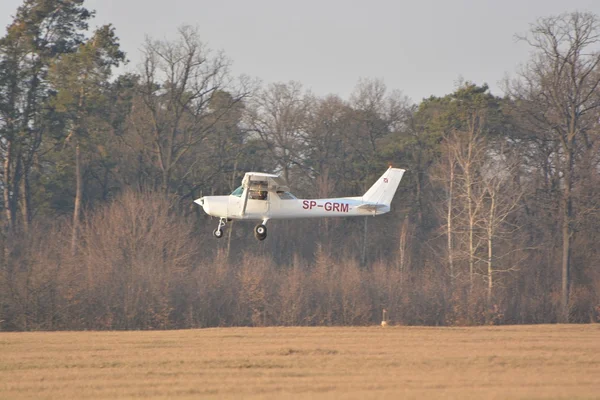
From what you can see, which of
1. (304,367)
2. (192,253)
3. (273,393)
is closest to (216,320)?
(192,253)

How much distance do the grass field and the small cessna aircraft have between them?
3.98 metres

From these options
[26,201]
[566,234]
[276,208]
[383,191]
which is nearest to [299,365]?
[276,208]

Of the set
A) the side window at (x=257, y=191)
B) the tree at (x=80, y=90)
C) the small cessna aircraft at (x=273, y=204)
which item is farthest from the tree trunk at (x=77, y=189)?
the side window at (x=257, y=191)

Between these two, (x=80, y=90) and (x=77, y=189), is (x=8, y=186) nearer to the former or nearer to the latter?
(x=77, y=189)

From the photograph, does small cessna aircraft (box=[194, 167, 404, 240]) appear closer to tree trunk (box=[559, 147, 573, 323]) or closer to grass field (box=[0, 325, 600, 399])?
grass field (box=[0, 325, 600, 399])

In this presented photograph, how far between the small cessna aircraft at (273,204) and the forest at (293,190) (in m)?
13.0

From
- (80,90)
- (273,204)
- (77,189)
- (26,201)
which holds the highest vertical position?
A: (80,90)

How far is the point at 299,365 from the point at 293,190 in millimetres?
34678

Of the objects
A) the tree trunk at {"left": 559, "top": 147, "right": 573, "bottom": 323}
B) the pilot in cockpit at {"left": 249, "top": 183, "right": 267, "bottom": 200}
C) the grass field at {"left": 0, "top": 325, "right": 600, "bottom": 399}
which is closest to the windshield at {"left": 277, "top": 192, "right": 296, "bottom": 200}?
the pilot in cockpit at {"left": 249, "top": 183, "right": 267, "bottom": 200}

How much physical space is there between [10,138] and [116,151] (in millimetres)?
7107

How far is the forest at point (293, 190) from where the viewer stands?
40.8 meters

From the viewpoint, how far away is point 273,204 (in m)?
27.1

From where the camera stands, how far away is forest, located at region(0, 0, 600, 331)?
40844mm

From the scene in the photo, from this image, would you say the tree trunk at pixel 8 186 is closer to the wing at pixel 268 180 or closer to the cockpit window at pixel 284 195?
the cockpit window at pixel 284 195
